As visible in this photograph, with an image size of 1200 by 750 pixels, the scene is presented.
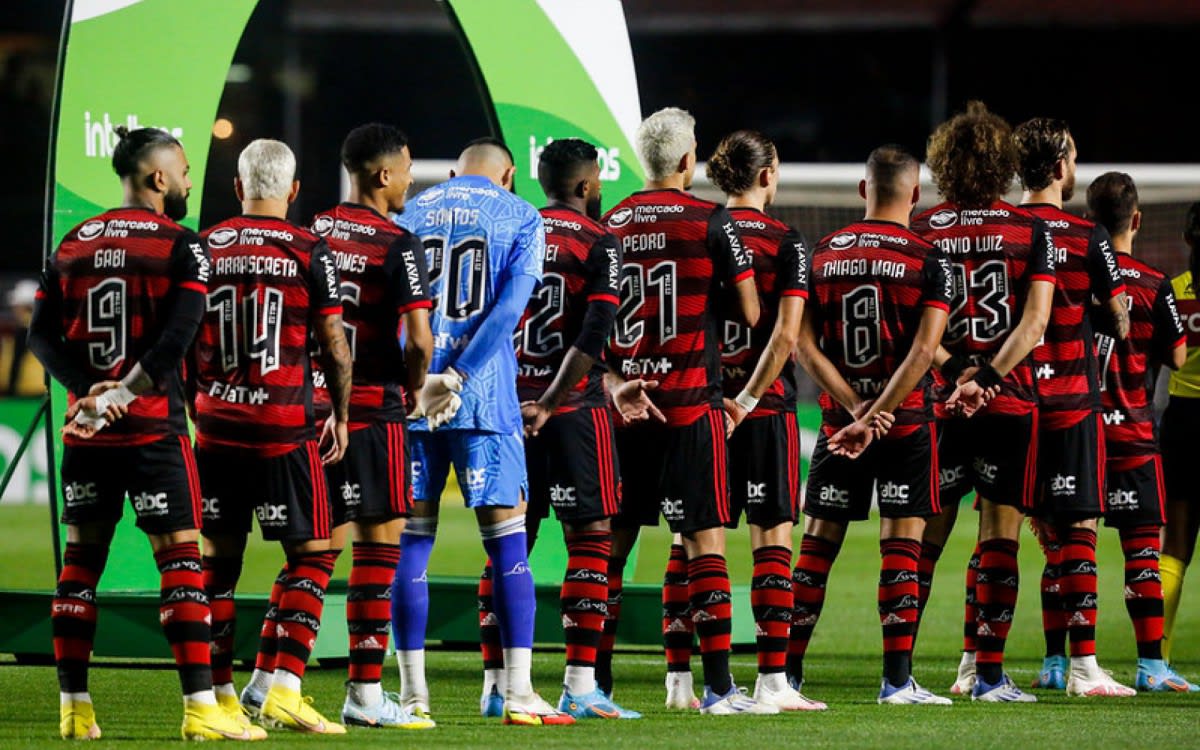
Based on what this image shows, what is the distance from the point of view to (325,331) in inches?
244

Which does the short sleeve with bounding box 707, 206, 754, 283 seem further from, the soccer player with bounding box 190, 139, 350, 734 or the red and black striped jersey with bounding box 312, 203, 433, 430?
the soccer player with bounding box 190, 139, 350, 734

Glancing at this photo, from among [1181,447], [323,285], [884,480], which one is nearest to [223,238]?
[323,285]

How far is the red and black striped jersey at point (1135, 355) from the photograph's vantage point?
800 cm

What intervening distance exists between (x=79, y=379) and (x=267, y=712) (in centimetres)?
119

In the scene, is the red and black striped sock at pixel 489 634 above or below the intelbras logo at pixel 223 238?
below

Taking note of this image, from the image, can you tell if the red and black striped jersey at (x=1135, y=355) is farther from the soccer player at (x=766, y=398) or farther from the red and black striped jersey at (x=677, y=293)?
the red and black striped jersey at (x=677, y=293)

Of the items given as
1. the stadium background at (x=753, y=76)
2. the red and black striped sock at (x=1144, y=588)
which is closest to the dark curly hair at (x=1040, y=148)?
the red and black striped sock at (x=1144, y=588)

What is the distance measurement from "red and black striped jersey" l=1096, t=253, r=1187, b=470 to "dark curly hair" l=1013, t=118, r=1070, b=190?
0.61 meters

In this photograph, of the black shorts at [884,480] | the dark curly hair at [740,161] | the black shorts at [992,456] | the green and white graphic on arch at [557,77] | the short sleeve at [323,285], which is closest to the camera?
the short sleeve at [323,285]

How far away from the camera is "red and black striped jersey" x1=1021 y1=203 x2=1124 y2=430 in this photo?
748cm

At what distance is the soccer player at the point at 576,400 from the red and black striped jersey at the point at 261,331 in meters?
0.86

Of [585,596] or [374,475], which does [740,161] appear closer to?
[585,596]

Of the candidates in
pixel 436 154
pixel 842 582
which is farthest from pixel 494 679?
pixel 436 154

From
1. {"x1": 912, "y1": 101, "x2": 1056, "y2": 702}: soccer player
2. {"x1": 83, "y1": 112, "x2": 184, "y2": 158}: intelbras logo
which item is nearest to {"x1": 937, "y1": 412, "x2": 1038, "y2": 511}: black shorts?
{"x1": 912, "y1": 101, "x2": 1056, "y2": 702}: soccer player
